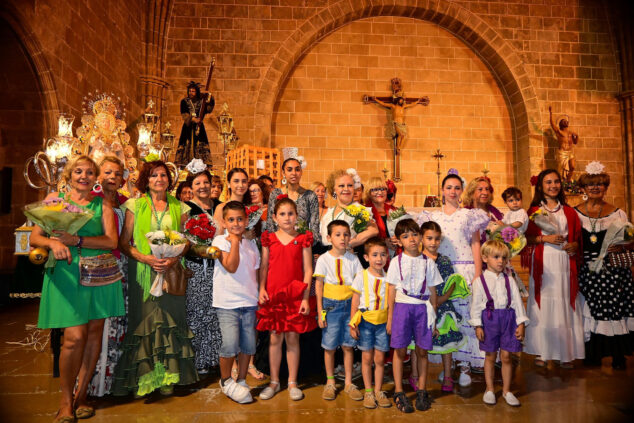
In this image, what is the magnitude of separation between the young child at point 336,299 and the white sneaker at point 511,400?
41.0 inches

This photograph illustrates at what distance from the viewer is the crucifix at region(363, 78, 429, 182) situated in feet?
35.6

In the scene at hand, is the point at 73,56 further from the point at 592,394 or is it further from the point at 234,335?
the point at 592,394

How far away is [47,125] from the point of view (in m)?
6.66

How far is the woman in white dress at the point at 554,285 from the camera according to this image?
4.01 meters

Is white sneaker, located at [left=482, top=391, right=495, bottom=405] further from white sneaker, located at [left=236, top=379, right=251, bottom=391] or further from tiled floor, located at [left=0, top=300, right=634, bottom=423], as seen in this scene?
white sneaker, located at [left=236, top=379, right=251, bottom=391]

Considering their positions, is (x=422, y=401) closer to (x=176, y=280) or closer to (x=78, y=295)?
(x=176, y=280)

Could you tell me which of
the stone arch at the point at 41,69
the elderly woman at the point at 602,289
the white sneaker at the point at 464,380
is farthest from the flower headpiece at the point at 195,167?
the stone arch at the point at 41,69

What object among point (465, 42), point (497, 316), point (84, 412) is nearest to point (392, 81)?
point (465, 42)

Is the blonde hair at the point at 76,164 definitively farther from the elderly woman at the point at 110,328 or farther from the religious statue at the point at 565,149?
the religious statue at the point at 565,149

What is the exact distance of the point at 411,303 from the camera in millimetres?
3176

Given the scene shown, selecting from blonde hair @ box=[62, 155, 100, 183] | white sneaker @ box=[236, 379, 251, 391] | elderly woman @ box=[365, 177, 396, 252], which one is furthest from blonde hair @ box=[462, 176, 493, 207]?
blonde hair @ box=[62, 155, 100, 183]

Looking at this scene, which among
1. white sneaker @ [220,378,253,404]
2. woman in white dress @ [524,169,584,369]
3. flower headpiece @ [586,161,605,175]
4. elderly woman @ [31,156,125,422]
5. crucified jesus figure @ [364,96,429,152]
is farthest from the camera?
crucified jesus figure @ [364,96,429,152]

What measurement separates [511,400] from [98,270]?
2939 millimetres

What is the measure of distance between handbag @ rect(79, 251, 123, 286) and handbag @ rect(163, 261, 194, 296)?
1.09 feet
